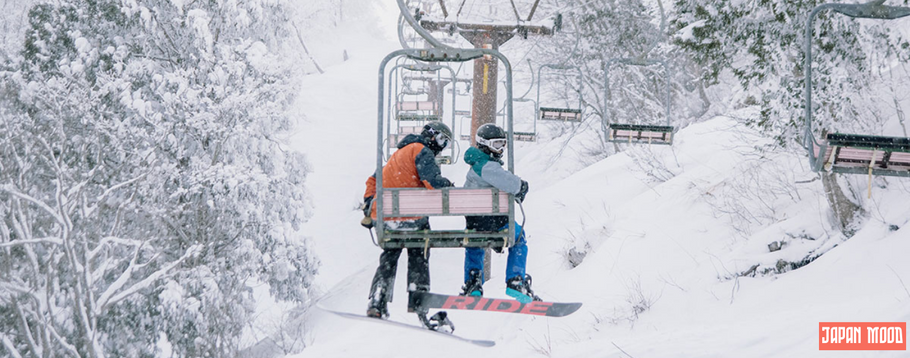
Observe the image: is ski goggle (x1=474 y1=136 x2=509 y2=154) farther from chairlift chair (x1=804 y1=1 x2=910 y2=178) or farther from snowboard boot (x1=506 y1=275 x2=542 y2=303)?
chairlift chair (x1=804 y1=1 x2=910 y2=178)

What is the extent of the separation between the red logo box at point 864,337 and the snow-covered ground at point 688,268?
80 mm

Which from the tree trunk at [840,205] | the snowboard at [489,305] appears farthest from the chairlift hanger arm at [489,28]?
the snowboard at [489,305]

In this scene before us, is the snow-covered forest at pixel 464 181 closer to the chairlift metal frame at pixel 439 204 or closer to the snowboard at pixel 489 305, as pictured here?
the snowboard at pixel 489 305

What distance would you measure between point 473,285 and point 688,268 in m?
3.35

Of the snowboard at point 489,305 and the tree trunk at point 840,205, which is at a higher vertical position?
the tree trunk at point 840,205

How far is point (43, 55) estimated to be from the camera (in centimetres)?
1511

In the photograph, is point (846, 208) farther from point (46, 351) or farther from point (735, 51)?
point (46, 351)

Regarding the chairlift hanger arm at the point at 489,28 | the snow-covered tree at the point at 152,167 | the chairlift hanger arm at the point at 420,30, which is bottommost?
the snow-covered tree at the point at 152,167

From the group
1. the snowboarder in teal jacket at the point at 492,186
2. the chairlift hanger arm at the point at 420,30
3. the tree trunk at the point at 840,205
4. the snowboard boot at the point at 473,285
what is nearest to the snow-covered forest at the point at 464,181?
the tree trunk at the point at 840,205

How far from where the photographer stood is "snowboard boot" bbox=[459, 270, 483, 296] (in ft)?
16.2

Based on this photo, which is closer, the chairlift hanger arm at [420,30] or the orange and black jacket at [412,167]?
the orange and black jacket at [412,167]

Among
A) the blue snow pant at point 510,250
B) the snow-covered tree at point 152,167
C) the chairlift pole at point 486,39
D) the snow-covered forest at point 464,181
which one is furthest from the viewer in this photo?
the snow-covered tree at point 152,167

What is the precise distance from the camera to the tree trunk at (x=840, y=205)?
6.35 meters

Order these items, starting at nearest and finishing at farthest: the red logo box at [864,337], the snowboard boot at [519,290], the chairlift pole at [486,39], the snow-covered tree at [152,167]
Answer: the red logo box at [864,337] < the snowboard boot at [519,290] < the chairlift pole at [486,39] < the snow-covered tree at [152,167]
